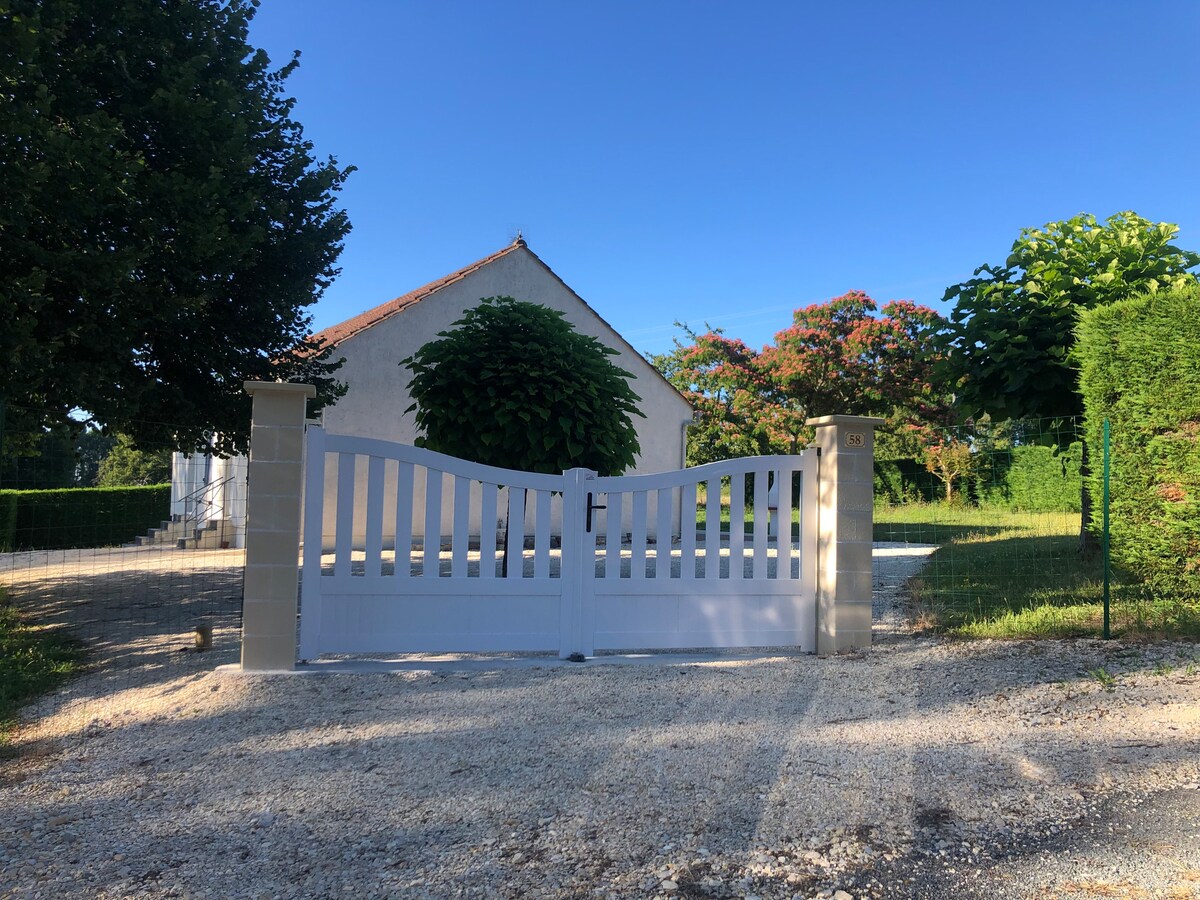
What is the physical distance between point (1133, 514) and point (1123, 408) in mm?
928

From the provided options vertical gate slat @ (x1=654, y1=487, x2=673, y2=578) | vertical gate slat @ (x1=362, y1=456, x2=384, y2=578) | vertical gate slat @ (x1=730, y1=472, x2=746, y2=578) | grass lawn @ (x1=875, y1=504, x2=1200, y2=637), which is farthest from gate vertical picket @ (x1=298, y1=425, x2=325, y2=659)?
grass lawn @ (x1=875, y1=504, x2=1200, y2=637)

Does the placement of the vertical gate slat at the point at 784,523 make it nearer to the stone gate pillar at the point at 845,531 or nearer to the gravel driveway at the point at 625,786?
the stone gate pillar at the point at 845,531

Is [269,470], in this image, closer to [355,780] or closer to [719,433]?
[355,780]

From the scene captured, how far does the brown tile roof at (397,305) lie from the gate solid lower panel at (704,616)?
29.1 feet

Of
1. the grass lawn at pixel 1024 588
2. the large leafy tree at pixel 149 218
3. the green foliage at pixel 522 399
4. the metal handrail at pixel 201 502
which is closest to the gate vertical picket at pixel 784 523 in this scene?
the grass lawn at pixel 1024 588

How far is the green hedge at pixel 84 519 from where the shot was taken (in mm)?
7117

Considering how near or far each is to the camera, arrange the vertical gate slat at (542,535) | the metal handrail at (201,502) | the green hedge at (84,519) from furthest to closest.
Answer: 1. the metal handrail at (201,502)
2. the green hedge at (84,519)
3. the vertical gate slat at (542,535)

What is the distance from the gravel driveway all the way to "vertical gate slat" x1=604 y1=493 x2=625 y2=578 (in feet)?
2.58

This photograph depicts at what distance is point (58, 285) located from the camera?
6352mm

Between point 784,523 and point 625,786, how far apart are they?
8.03 feet

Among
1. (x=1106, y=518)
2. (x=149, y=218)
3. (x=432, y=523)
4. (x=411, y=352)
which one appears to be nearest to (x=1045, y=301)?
(x=1106, y=518)

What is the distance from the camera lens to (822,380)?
25281 millimetres

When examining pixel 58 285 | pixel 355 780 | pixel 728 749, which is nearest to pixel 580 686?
pixel 728 749

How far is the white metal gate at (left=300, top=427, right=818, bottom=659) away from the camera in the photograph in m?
5.18
